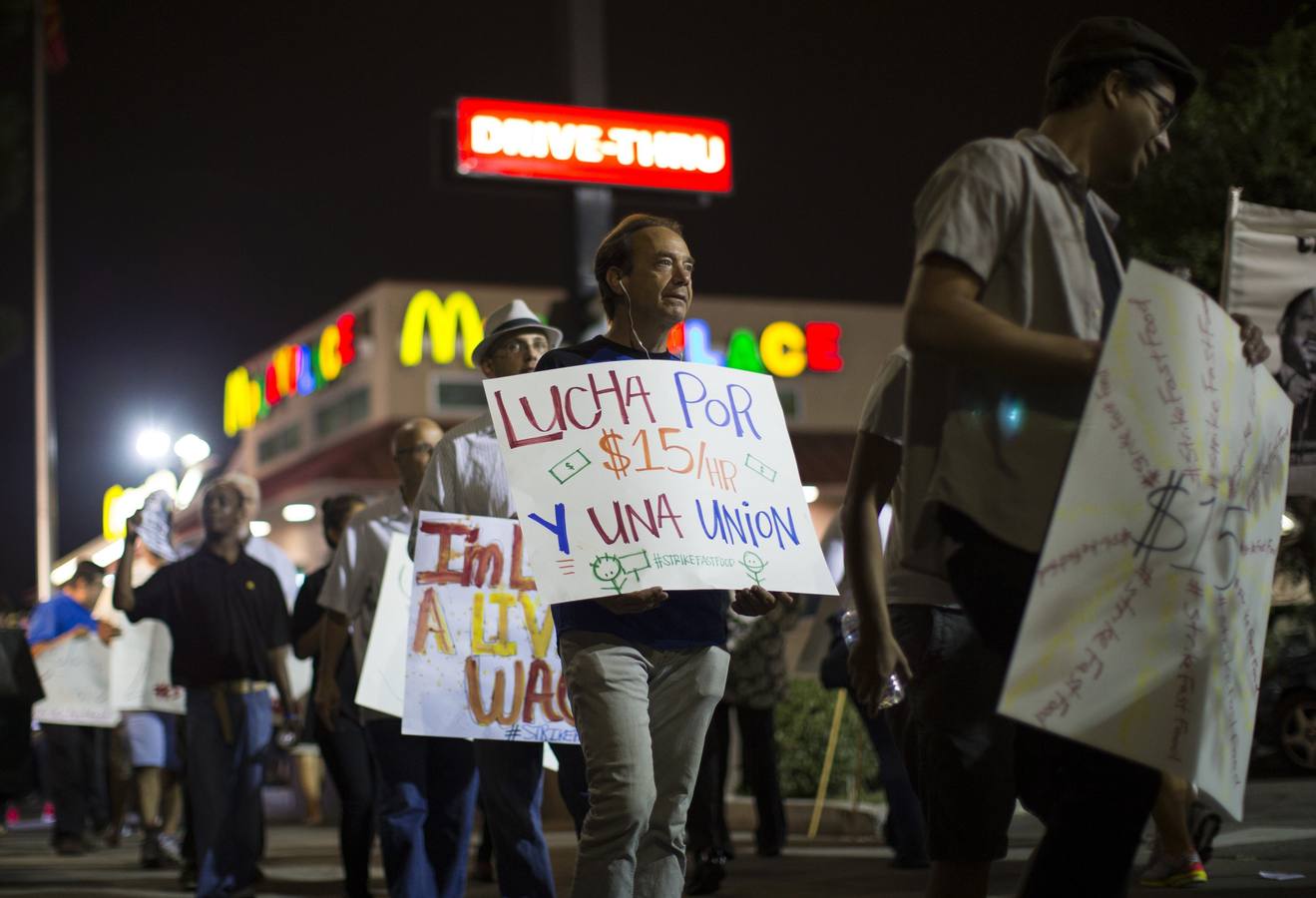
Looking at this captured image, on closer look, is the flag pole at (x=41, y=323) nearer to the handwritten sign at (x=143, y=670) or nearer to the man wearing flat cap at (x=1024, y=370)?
the handwritten sign at (x=143, y=670)

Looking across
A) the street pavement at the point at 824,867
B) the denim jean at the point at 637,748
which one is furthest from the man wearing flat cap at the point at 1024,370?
the street pavement at the point at 824,867

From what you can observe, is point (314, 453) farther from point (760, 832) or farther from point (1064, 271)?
point (1064, 271)

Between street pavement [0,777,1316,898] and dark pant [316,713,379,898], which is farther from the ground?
dark pant [316,713,379,898]

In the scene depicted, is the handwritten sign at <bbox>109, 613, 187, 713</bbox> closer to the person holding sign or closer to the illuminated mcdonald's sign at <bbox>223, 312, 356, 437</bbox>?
the person holding sign

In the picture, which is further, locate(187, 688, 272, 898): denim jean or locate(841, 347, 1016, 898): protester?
locate(187, 688, 272, 898): denim jean

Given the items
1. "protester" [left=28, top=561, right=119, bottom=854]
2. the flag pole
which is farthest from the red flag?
"protester" [left=28, top=561, right=119, bottom=854]

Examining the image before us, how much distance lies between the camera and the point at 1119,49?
10.2 ft

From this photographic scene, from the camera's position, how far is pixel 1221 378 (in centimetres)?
300

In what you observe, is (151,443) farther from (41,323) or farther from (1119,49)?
(1119,49)

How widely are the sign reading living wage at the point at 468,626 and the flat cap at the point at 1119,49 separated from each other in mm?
3043

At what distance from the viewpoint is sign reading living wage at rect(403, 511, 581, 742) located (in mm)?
5762

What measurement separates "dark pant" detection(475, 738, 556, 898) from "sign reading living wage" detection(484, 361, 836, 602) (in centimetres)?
153

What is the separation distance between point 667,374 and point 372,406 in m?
34.6

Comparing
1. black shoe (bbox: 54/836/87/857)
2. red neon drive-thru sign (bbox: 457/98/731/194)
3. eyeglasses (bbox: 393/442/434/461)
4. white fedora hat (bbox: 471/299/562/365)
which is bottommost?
black shoe (bbox: 54/836/87/857)
